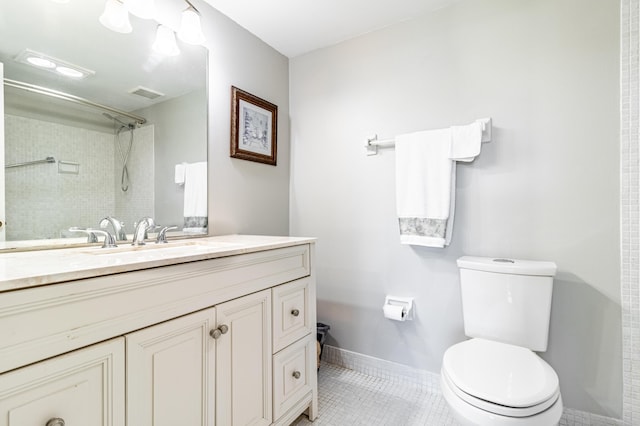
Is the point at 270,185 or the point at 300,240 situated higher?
the point at 270,185

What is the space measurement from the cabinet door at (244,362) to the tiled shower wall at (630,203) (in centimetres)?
159

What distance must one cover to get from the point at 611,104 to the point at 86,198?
7.67 feet

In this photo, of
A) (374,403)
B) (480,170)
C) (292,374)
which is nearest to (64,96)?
(292,374)

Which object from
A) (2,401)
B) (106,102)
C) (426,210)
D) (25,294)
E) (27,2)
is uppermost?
(27,2)

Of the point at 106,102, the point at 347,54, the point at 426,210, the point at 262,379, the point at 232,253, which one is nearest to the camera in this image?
the point at 232,253

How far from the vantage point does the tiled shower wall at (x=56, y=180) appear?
108 cm

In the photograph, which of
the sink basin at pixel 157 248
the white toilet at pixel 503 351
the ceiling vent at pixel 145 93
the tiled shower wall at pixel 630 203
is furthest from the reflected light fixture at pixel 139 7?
the tiled shower wall at pixel 630 203

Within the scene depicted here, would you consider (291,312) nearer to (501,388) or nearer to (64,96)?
(501,388)

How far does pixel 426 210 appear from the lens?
5.53ft

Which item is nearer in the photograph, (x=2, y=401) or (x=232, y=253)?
(x=2, y=401)

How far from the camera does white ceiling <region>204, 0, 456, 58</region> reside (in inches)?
67.1

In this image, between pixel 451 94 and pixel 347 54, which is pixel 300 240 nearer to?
pixel 451 94

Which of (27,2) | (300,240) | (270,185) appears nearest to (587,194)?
(300,240)

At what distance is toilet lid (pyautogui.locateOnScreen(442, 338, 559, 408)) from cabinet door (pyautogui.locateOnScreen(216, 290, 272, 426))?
0.74 metres
